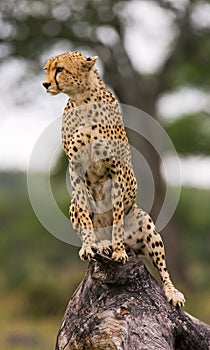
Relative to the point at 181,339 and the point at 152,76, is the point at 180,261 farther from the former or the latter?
the point at 181,339

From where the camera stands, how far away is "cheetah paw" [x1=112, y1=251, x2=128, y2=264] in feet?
11.9

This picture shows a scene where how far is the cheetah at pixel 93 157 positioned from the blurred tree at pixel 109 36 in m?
7.49

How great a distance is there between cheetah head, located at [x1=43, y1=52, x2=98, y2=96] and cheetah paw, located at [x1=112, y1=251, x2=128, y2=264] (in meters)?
0.76

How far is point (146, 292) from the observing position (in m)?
3.86

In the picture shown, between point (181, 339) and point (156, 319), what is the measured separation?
0.79ft

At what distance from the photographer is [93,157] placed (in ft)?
12.1

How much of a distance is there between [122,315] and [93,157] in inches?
29.3

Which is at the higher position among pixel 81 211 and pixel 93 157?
pixel 93 157

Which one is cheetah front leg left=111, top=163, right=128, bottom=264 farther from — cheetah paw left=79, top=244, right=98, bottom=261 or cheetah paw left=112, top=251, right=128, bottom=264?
cheetah paw left=79, top=244, right=98, bottom=261

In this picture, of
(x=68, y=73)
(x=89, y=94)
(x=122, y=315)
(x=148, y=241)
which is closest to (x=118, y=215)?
(x=148, y=241)

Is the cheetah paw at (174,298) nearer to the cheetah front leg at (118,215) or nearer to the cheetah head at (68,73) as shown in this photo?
the cheetah front leg at (118,215)

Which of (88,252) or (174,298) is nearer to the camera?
(88,252)

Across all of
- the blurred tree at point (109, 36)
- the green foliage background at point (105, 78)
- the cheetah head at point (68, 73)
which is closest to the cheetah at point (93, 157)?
the cheetah head at point (68, 73)

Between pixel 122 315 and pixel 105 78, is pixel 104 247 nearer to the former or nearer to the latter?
pixel 122 315
